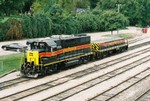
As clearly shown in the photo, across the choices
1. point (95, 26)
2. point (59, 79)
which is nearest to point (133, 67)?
point (59, 79)

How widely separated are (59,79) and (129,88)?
5655mm

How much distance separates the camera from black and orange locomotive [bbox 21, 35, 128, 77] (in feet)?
97.2

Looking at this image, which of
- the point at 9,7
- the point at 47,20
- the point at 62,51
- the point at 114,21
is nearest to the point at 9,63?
the point at 62,51

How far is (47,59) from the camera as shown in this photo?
30.3 meters

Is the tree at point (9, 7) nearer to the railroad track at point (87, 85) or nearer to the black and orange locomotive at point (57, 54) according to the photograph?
the black and orange locomotive at point (57, 54)

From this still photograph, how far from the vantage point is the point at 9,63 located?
1372 inches

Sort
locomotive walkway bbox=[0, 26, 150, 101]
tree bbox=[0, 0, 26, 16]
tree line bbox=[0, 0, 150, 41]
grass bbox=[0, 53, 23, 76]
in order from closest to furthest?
locomotive walkway bbox=[0, 26, 150, 101] < grass bbox=[0, 53, 23, 76] < tree line bbox=[0, 0, 150, 41] < tree bbox=[0, 0, 26, 16]

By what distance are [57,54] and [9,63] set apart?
18.1 feet

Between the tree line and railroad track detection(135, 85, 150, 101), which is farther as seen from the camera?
the tree line

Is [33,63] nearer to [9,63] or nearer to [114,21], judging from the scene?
[9,63]

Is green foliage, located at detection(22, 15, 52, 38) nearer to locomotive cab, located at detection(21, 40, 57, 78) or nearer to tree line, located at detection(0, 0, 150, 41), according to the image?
tree line, located at detection(0, 0, 150, 41)

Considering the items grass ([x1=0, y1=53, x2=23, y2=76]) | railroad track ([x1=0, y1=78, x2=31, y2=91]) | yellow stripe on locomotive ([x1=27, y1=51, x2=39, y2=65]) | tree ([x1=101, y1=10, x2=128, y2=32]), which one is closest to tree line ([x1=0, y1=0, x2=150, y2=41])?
tree ([x1=101, y1=10, x2=128, y2=32])

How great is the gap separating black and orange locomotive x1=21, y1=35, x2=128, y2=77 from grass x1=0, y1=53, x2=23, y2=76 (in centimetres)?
297

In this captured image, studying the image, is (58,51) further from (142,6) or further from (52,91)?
(142,6)
